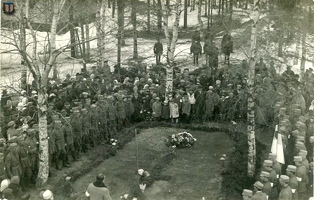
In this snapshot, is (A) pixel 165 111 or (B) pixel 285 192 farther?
(A) pixel 165 111

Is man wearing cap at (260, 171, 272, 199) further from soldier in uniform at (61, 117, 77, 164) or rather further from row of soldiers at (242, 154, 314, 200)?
soldier in uniform at (61, 117, 77, 164)

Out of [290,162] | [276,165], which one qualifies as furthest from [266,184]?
[290,162]

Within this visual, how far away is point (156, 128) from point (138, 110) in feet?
3.82

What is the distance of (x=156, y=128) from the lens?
17.5 meters

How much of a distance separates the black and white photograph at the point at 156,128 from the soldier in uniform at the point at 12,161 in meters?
0.03

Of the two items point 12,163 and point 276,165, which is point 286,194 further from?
point 12,163

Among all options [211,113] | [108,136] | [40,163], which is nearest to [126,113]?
[108,136]

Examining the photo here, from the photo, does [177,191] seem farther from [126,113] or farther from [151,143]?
[126,113]

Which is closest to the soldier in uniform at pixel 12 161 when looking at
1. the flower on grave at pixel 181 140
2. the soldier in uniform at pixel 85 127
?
the soldier in uniform at pixel 85 127

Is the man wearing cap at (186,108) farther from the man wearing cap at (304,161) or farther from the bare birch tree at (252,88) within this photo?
the man wearing cap at (304,161)

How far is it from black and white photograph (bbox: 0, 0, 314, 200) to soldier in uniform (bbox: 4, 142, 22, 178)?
29 millimetres

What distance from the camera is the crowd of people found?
40.2 feet

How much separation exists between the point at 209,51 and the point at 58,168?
45.0 ft

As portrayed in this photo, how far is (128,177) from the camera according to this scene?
13.0m
